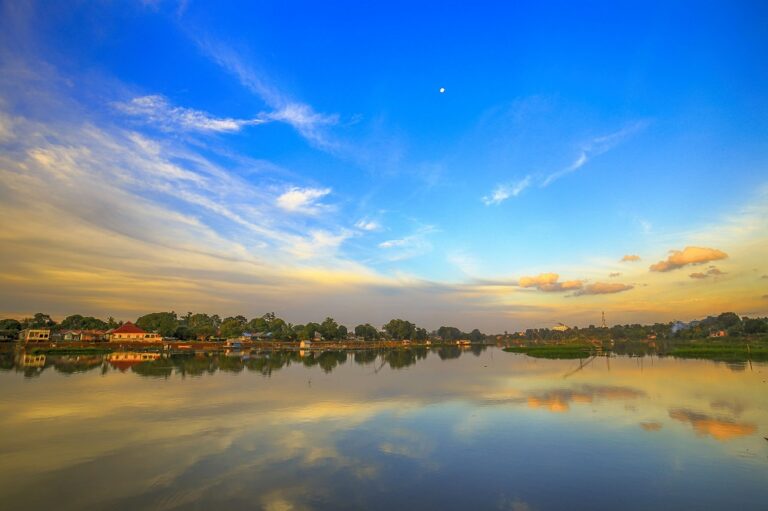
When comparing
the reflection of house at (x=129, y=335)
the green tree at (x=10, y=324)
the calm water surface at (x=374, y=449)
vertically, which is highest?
the green tree at (x=10, y=324)

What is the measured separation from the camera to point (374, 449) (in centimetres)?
1575

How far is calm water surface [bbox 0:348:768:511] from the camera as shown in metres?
11.5

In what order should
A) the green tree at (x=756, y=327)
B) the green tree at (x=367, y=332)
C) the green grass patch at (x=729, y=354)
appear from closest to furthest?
the green grass patch at (x=729, y=354) → the green tree at (x=756, y=327) → the green tree at (x=367, y=332)

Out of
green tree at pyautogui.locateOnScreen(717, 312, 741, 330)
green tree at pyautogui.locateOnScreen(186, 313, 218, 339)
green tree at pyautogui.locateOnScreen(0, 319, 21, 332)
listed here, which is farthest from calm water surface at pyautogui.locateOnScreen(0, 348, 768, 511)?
green tree at pyautogui.locateOnScreen(717, 312, 741, 330)

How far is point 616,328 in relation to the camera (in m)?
200

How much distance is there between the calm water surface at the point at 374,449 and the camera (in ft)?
37.6

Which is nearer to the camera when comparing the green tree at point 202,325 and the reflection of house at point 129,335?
the reflection of house at point 129,335

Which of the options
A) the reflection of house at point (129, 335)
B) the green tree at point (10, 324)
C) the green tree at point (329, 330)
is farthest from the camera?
the green tree at point (329, 330)

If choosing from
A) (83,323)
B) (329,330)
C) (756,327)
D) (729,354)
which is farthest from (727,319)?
(83,323)

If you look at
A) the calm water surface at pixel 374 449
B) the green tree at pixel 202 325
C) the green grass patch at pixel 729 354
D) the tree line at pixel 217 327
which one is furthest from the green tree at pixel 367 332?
the calm water surface at pixel 374 449

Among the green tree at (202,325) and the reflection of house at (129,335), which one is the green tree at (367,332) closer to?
the green tree at (202,325)

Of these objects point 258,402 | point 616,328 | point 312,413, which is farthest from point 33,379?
point 616,328

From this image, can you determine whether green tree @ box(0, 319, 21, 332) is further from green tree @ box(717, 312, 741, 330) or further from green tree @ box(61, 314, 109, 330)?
green tree @ box(717, 312, 741, 330)

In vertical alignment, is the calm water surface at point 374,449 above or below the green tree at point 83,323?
below
